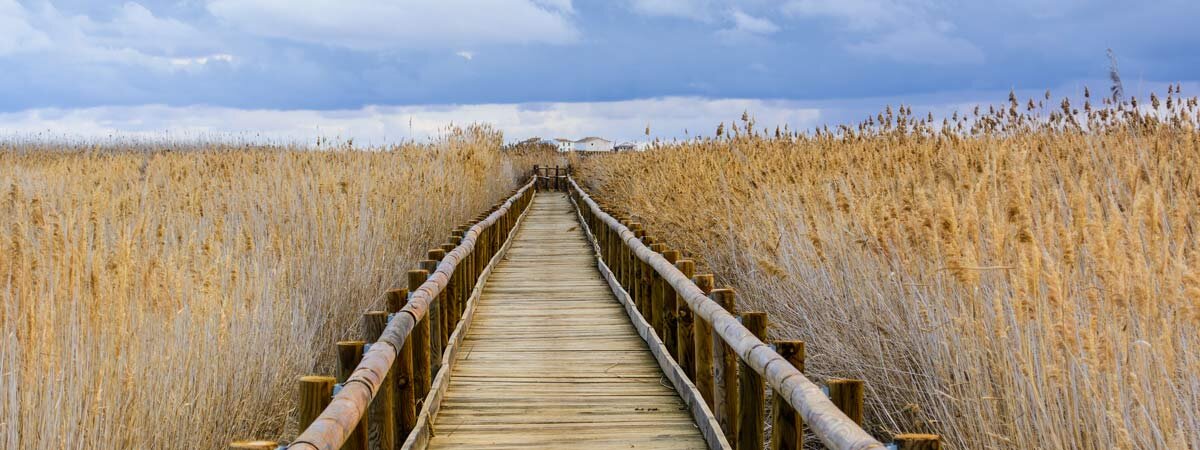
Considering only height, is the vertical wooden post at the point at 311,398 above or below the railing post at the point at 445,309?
above

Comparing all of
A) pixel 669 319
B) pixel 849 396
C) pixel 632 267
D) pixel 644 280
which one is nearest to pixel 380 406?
pixel 849 396

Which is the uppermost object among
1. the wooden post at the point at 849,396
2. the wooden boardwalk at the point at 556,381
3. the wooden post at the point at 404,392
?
the wooden post at the point at 849,396

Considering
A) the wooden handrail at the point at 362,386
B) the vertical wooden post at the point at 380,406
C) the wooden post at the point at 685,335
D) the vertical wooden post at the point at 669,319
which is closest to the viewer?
the wooden handrail at the point at 362,386

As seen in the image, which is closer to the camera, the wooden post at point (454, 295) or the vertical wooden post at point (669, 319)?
the vertical wooden post at point (669, 319)

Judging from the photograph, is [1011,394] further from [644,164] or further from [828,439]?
[644,164]

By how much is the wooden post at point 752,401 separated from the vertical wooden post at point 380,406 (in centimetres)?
129

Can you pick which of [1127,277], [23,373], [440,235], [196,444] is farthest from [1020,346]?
[440,235]

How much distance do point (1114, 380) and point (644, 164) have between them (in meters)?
11.1

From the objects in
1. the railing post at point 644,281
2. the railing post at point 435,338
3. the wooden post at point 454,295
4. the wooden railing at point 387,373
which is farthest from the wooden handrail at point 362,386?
the railing post at point 644,281

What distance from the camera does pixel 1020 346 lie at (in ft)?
9.75

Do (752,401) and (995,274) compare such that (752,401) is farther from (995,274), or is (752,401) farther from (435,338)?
(435,338)

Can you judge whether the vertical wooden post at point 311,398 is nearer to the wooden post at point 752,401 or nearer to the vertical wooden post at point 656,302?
the wooden post at point 752,401

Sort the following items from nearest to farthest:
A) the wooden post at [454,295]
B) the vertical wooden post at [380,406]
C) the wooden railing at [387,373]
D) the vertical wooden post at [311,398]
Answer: the wooden railing at [387,373] < the vertical wooden post at [311,398] < the vertical wooden post at [380,406] < the wooden post at [454,295]

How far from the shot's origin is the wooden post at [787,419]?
3.09 metres
